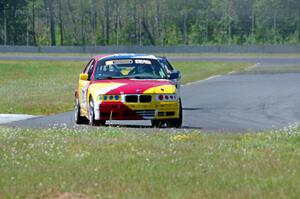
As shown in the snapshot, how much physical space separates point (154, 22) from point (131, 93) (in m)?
96.3

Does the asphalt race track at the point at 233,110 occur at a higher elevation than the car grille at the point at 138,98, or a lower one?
lower

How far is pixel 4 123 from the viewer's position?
59.9ft

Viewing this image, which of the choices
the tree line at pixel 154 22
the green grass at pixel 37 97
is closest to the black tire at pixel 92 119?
the green grass at pixel 37 97

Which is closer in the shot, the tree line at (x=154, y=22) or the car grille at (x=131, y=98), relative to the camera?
the car grille at (x=131, y=98)

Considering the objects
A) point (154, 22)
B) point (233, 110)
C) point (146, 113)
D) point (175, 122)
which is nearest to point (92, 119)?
point (146, 113)

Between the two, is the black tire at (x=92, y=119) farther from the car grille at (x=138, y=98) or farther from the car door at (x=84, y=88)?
the car grille at (x=138, y=98)

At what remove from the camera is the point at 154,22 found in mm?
111812

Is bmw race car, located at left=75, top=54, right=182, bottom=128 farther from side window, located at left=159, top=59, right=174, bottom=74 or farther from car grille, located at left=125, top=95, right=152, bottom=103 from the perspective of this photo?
side window, located at left=159, top=59, right=174, bottom=74

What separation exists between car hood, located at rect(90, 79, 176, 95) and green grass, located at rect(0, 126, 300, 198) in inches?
122

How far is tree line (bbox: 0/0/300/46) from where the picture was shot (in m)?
102

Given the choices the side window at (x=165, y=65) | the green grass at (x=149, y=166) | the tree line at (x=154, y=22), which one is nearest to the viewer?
the green grass at (x=149, y=166)

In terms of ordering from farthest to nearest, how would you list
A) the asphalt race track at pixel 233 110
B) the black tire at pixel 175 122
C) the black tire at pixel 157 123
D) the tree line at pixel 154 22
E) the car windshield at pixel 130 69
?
the tree line at pixel 154 22, the asphalt race track at pixel 233 110, the car windshield at pixel 130 69, the black tire at pixel 157 123, the black tire at pixel 175 122

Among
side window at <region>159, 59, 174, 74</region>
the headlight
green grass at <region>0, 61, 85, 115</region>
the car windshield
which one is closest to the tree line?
green grass at <region>0, 61, 85, 115</region>

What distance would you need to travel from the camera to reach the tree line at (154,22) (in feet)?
334
